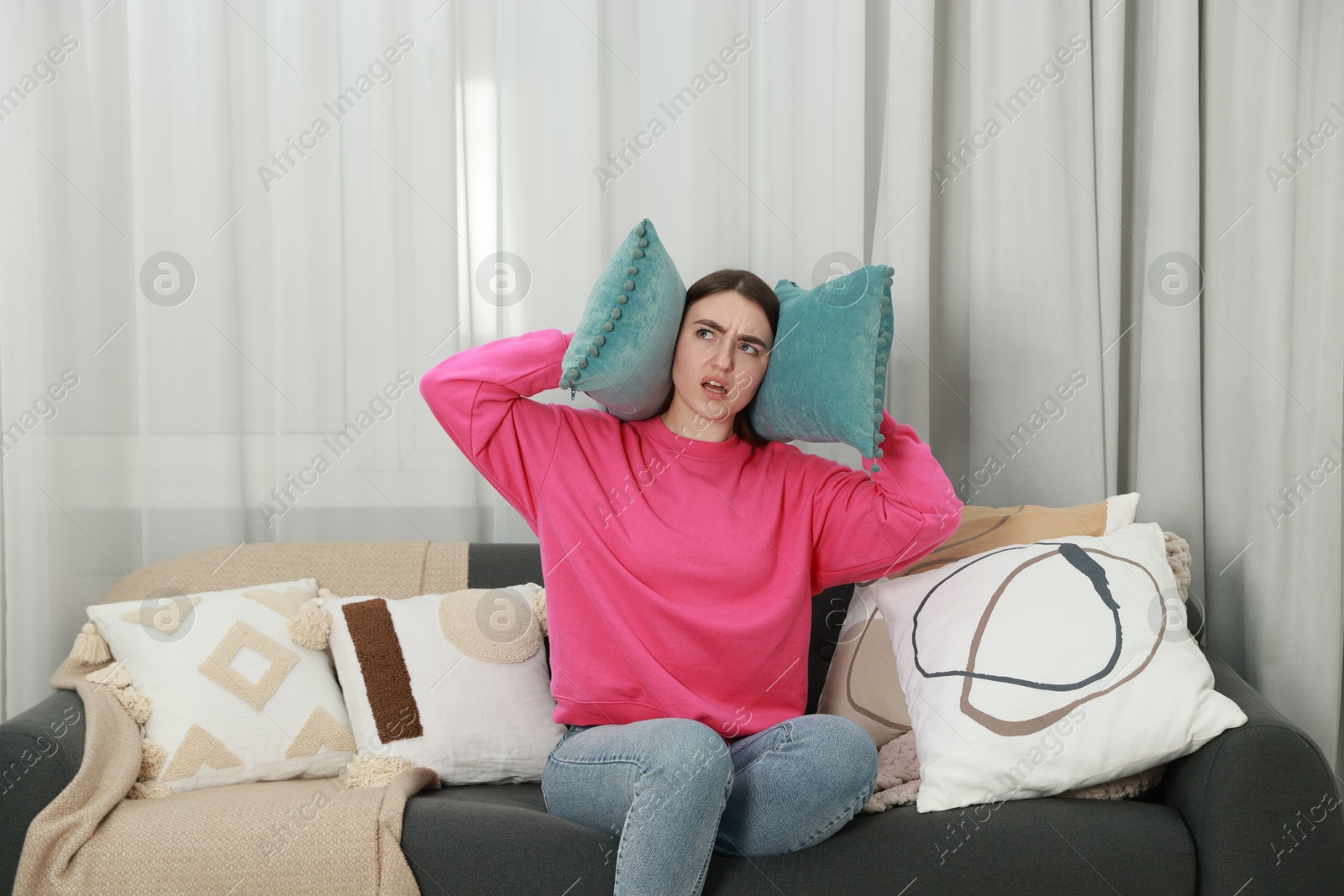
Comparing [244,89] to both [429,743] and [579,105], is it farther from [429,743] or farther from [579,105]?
[429,743]

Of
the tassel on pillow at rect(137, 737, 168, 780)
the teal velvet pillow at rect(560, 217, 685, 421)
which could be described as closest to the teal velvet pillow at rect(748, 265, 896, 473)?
the teal velvet pillow at rect(560, 217, 685, 421)

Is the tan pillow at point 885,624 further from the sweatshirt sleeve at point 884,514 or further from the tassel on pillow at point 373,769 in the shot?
the tassel on pillow at point 373,769

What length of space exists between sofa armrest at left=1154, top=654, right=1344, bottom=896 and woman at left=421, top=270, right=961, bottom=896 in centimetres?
48

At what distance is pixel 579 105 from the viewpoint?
1.89m

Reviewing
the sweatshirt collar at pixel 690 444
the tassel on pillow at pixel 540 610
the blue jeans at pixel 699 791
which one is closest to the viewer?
the blue jeans at pixel 699 791

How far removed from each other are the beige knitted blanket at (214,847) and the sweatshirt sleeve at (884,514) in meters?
0.75

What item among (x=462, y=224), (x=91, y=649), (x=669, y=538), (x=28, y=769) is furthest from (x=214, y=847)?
(x=462, y=224)

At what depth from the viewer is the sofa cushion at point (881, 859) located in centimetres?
118

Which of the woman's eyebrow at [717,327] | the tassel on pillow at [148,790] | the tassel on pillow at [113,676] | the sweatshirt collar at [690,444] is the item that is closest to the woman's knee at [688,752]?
the sweatshirt collar at [690,444]

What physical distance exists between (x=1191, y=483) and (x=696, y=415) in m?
0.99

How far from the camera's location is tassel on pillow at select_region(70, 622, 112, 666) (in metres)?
1.50

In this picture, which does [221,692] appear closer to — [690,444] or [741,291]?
[690,444]

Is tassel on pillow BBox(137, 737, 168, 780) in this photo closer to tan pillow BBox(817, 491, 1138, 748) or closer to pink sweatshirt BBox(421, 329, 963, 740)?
pink sweatshirt BBox(421, 329, 963, 740)

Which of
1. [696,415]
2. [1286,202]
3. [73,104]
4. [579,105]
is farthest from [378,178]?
[1286,202]
